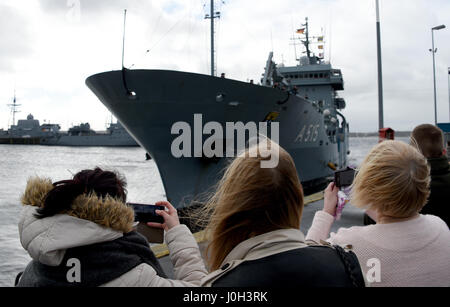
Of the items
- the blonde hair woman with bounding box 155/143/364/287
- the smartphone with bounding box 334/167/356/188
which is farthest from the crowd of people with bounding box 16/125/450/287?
the smartphone with bounding box 334/167/356/188

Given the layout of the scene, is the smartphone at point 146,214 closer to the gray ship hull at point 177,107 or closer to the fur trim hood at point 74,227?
the fur trim hood at point 74,227

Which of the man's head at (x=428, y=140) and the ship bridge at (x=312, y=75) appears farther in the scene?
the ship bridge at (x=312, y=75)

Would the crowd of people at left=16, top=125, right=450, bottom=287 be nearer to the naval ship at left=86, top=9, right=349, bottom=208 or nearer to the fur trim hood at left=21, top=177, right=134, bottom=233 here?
the fur trim hood at left=21, top=177, right=134, bottom=233

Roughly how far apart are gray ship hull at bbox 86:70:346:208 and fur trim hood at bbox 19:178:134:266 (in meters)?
7.11

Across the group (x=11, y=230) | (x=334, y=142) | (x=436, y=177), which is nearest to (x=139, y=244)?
(x=436, y=177)

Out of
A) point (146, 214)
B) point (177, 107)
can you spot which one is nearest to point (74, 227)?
point (146, 214)

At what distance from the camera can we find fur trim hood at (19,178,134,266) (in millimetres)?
1155

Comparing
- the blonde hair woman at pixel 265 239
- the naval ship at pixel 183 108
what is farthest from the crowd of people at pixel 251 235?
the naval ship at pixel 183 108

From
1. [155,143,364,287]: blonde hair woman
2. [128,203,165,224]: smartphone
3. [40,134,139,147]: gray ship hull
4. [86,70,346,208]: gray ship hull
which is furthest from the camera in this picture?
[40,134,139,147]: gray ship hull

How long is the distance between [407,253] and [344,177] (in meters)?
0.49

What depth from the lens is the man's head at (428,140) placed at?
2.13 meters

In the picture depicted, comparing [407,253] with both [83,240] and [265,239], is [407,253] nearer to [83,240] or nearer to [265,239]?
[265,239]

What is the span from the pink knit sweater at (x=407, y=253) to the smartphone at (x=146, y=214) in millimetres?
849
